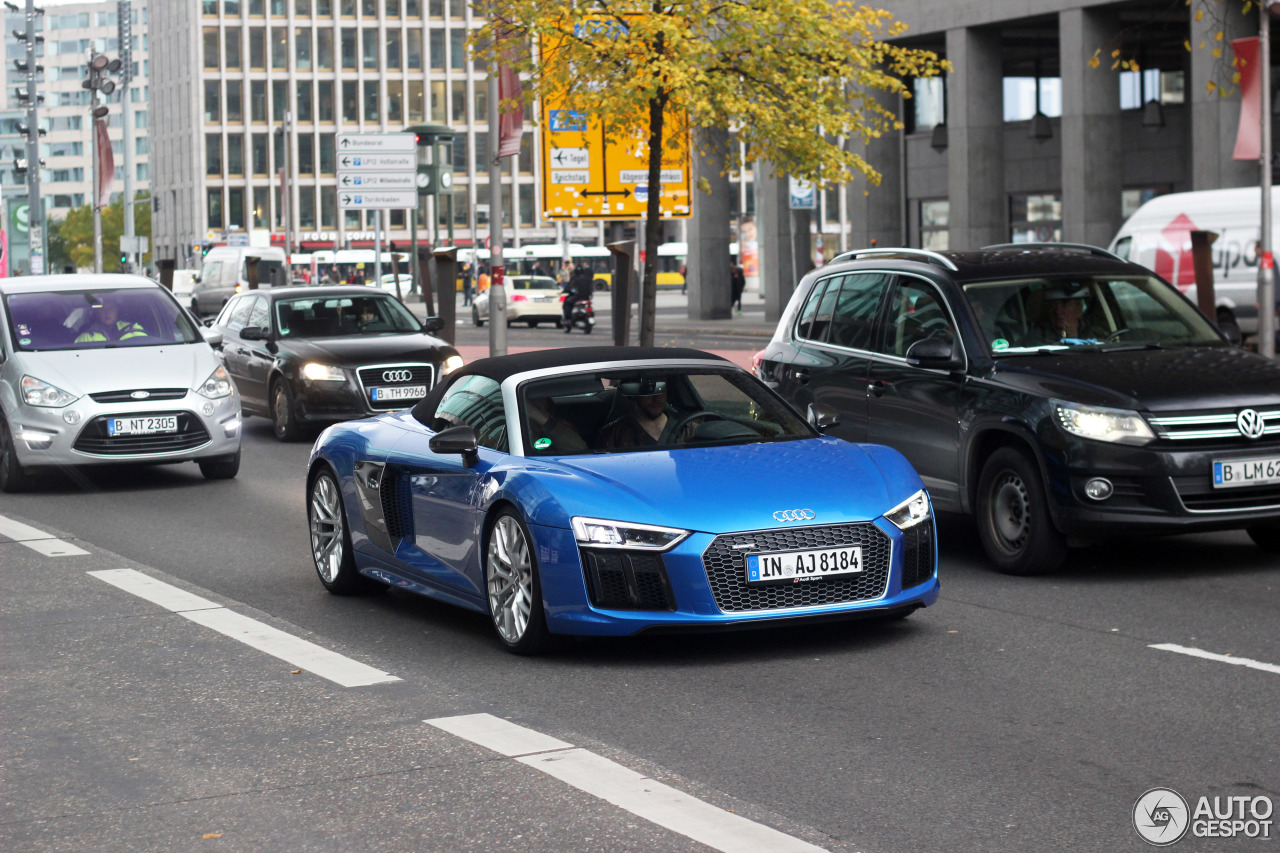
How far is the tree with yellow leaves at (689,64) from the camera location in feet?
72.8

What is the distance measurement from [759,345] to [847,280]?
974 inches

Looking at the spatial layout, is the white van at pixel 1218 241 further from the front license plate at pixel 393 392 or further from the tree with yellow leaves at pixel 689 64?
the front license plate at pixel 393 392

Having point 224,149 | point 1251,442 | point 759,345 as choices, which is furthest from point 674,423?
point 224,149

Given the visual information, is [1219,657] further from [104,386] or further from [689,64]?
[689,64]

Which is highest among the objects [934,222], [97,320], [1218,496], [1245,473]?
[934,222]

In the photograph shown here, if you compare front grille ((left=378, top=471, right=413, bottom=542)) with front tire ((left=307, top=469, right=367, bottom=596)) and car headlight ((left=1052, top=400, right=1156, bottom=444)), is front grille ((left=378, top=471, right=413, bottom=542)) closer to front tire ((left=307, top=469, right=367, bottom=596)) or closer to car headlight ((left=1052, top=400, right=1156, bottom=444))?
front tire ((left=307, top=469, right=367, bottom=596))

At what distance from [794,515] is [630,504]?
0.64 metres

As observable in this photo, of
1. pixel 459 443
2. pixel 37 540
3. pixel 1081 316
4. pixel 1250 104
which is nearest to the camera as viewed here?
pixel 459 443

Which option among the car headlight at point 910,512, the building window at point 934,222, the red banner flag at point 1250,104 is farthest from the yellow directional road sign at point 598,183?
the car headlight at point 910,512

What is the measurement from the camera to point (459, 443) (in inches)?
314

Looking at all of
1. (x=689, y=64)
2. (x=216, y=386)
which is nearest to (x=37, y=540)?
(x=216, y=386)

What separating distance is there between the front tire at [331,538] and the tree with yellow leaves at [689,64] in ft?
41.9

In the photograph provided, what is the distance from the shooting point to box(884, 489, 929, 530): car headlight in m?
7.50

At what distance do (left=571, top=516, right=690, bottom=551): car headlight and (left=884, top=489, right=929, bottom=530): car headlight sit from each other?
0.94m
